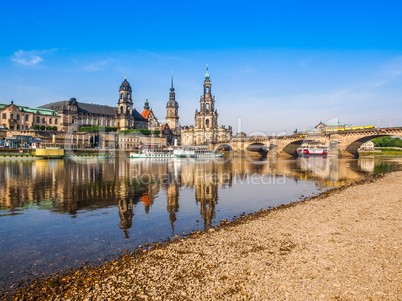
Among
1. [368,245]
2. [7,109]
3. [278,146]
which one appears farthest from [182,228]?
[7,109]

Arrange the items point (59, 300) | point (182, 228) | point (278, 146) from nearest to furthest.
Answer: point (59, 300) < point (182, 228) < point (278, 146)

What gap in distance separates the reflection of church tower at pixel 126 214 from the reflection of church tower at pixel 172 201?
206 centimetres

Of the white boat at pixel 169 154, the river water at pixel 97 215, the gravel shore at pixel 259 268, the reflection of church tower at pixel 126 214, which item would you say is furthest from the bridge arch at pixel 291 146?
the gravel shore at pixel 259 268

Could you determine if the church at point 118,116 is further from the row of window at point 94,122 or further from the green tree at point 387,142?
the green tree at point 387,142

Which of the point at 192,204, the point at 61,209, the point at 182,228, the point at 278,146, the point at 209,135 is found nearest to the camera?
the point at 182,228

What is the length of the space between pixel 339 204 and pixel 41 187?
2327cm

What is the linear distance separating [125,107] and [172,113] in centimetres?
2733

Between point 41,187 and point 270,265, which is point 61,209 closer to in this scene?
point 41,187

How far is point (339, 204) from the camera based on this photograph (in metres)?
15.6

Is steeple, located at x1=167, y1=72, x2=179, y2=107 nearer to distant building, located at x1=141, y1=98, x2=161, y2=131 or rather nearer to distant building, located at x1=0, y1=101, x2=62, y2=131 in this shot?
distant building, located at x1=141, y1=98, x2=161, y2=131

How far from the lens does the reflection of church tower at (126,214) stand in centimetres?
1273

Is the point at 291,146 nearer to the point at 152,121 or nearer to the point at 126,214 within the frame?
the point at 152,121

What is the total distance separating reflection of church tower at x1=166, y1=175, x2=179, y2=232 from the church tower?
111m

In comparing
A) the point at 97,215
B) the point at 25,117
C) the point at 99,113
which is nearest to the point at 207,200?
the point at 97,215
